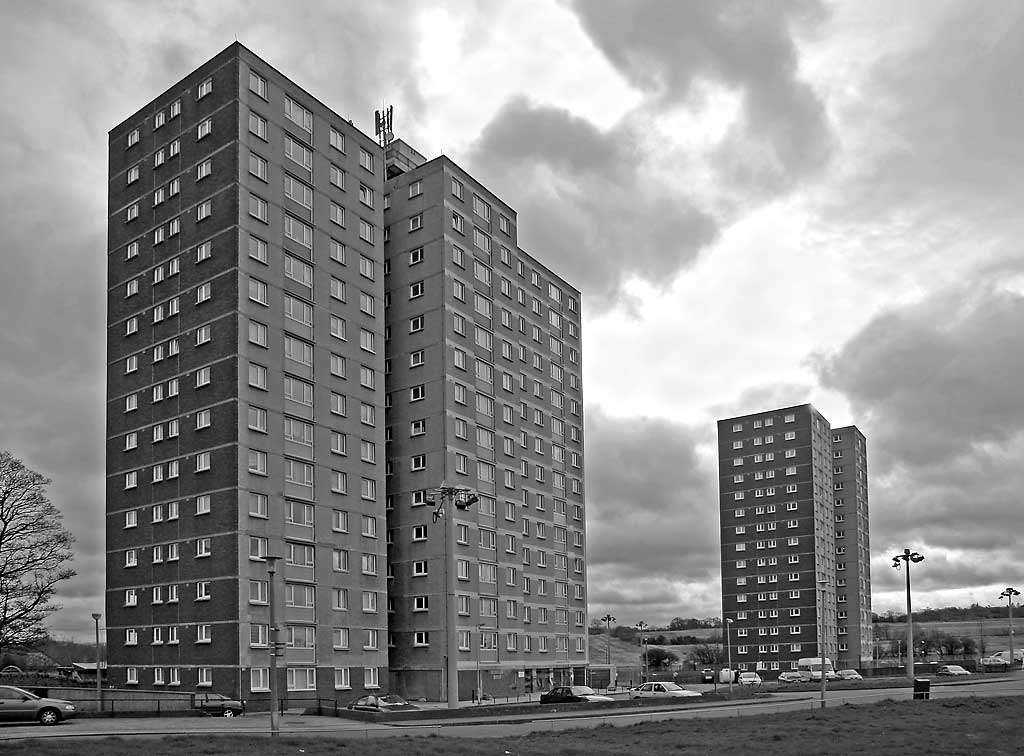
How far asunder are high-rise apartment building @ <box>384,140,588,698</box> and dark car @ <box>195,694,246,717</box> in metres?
25.3

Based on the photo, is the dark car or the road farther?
the dark car

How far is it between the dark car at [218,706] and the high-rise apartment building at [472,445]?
82.9 ft

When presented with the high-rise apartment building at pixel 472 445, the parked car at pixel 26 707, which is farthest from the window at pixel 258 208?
the parked car at pixel 26 707

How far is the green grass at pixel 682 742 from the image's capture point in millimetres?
34081

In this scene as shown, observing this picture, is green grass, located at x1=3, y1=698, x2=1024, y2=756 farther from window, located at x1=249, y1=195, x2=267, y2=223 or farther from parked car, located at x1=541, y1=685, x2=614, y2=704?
window, located at x1=249, y1=195, x2=267, y2=223

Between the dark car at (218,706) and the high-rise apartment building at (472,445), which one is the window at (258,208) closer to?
the high-rise apartment building at (472,445)

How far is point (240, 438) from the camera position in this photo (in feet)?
246

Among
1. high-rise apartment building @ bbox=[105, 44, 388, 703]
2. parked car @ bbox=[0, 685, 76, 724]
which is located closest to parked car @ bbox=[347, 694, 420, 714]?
high-rise apartment building @ bbox=[105, 44, 388, 703]

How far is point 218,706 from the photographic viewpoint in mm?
63844

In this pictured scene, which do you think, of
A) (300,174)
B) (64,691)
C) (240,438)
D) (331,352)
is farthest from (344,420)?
(64,691)

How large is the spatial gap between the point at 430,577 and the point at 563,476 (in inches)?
1197

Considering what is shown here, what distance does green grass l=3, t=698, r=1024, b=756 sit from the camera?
34.1m

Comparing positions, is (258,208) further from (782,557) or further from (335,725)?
(782,557)

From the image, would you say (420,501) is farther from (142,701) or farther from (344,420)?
(142,701)
